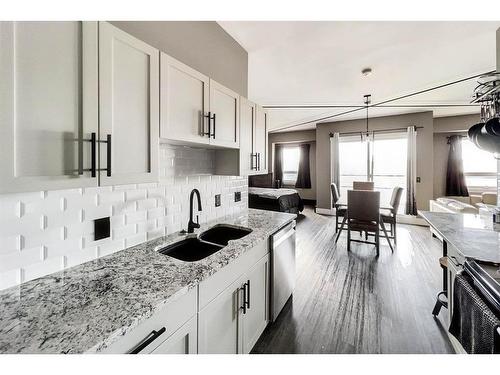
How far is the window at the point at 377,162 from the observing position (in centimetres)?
560

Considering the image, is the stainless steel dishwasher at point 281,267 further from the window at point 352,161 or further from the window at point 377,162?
the window at point 352,161

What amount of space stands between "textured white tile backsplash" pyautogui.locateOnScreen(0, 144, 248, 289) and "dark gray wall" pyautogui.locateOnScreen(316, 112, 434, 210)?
17.6 feet

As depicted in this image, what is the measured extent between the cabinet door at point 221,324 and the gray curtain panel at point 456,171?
22.7ft

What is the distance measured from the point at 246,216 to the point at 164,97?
1.39 meters

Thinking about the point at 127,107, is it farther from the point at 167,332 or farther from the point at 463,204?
the point at 463,204

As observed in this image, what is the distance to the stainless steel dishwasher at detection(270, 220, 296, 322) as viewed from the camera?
1794 mm

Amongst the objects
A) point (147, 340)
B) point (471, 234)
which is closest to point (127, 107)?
point (147, 340)

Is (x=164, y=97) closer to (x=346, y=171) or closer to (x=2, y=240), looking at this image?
(x=2, y=240)

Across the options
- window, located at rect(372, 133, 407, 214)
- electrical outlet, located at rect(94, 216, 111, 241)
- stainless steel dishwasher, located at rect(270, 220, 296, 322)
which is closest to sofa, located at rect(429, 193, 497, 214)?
window, located at rect(372, 133, 407, 214)

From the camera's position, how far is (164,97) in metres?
1.19

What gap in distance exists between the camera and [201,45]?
187cm

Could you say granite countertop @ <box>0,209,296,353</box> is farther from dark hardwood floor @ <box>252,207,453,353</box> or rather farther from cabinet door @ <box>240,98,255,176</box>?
dark hardwood floor @ <box>252,207,453,353</box>
